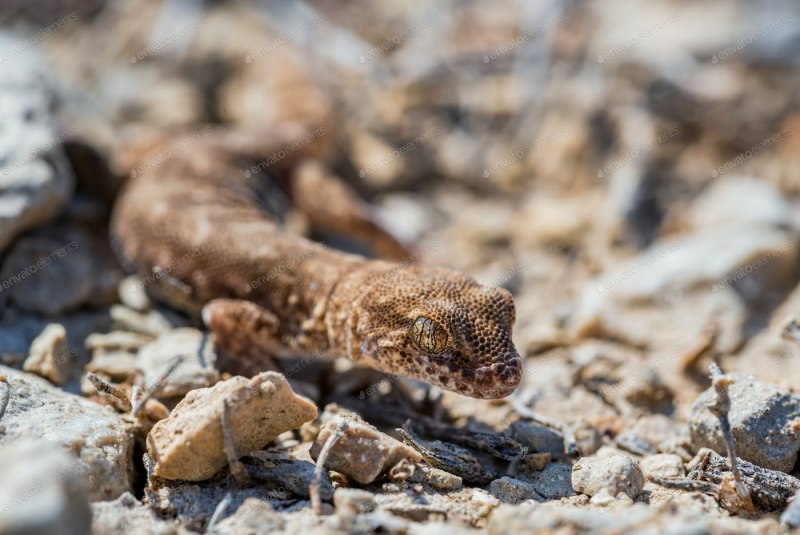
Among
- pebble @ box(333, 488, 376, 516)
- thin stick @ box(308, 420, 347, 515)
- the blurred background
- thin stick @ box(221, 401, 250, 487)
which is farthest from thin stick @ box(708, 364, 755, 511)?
thin stick @ box(221, 401, 250, 487)

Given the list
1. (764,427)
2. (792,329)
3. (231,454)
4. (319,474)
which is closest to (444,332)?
(319,474)

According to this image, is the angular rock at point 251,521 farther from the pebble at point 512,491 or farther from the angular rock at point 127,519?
the pebble at point 512,491

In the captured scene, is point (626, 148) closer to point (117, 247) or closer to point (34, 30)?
point (117, 247)

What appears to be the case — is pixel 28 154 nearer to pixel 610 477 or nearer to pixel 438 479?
pixel 438 479

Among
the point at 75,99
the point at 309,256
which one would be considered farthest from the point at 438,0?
the point at 309,256

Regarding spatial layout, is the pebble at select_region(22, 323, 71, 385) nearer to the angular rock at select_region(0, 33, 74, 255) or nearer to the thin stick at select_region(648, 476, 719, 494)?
the angular rock at select_region(0, 33, 74, 255)
